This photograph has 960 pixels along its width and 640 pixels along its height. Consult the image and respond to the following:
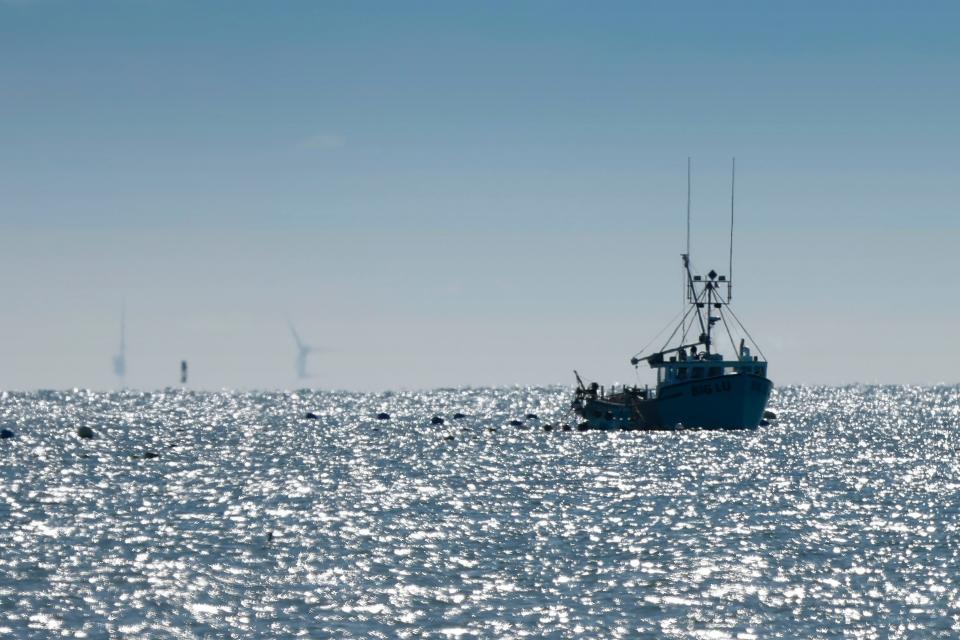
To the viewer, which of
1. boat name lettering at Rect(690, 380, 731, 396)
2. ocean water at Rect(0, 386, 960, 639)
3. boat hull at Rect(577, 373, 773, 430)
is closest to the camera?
ocean water at Rect(0, 386, 960, 639)

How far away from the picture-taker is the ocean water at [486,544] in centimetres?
4284

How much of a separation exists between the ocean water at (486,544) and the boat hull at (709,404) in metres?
8.02

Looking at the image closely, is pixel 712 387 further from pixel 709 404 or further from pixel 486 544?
pixel 486 544

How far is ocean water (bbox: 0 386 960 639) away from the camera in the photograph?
42.8m

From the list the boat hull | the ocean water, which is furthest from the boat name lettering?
the ocean water

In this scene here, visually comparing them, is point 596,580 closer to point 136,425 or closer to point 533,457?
point 533,457

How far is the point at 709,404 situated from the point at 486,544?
70830 millimetres

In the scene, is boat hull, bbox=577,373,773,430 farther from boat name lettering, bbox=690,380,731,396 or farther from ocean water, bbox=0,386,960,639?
ocean water, bbox=0,386,960,639

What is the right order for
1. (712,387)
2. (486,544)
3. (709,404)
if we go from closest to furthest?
(486,544)
(712,387)
(709,404)

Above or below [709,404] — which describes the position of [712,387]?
above

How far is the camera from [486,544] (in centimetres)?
6012

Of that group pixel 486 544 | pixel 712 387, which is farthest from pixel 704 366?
pixel 486 544

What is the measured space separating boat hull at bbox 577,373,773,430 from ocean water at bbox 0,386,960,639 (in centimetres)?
802

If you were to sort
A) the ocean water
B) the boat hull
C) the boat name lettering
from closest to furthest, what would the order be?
the ocean water, the boat name lettering, the boat hull
